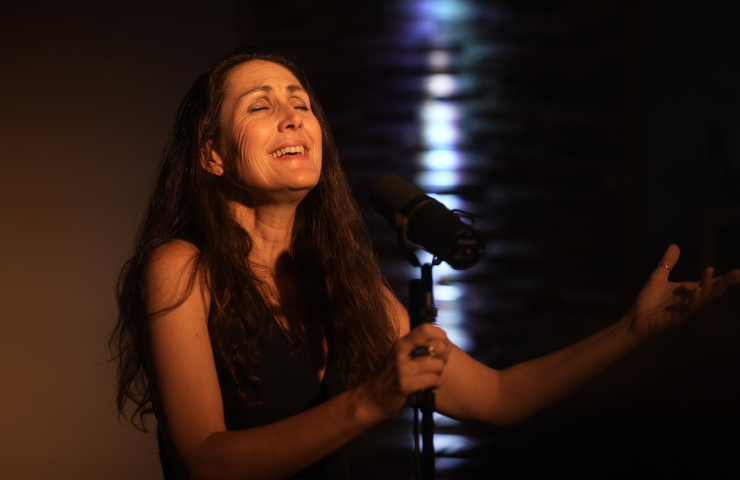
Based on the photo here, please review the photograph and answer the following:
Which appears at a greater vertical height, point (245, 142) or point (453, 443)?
point (245, 142)

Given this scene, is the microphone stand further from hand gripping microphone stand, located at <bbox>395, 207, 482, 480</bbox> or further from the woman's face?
the woman's face

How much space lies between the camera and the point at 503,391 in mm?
1468

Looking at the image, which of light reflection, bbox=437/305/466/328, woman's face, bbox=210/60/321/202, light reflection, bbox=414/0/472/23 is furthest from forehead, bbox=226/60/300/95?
light reflection, bbox=437/305/466/328

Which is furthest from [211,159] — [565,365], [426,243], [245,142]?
[565,365]

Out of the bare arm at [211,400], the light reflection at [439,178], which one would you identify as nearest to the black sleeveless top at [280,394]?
the bare arm at [211,400]

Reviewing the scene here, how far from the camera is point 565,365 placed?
1.38m

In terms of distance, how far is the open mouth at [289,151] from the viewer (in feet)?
4.40

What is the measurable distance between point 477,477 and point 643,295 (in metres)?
1.45

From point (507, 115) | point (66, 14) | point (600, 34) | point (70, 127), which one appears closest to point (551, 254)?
point (507, 115)

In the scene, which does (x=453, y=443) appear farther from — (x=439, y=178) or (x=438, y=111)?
(x=438, y=111)

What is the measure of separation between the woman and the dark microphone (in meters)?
0.31

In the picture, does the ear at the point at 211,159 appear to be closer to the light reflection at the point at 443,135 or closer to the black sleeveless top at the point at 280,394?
the black sleeveless top at the point at 280,394

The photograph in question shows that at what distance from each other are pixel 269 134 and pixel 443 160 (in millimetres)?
1349

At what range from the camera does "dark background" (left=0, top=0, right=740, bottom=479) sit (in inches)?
83.7
